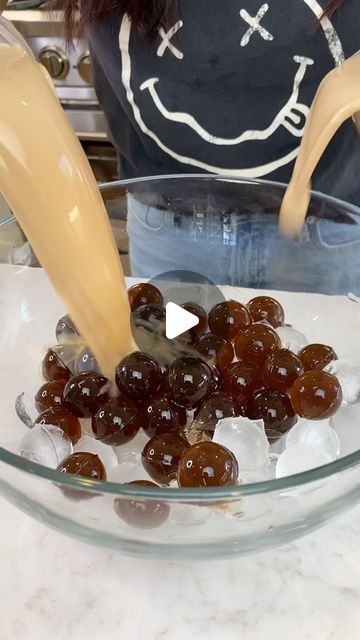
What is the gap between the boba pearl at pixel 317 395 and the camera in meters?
0.58

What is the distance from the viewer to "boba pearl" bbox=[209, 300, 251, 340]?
27.4 inches

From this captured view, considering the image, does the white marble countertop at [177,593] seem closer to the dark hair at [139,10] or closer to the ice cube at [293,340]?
the ice cube at [293,340]

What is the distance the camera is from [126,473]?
55cm

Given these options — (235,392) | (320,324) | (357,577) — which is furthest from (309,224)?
(357,577)

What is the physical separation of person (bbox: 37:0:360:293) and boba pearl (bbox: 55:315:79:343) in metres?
0.16

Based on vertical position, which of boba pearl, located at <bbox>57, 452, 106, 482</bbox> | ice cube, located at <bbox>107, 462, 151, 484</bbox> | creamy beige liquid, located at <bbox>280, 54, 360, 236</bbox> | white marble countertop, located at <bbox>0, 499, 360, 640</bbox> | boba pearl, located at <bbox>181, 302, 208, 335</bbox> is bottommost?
white marble countertop, located at <bbox>0, 499, 360, 640</bbox>

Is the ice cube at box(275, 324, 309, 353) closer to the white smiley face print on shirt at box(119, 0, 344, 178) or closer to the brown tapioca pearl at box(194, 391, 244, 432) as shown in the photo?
the brown tapioca pearl at box(194, 391, 244, 432)

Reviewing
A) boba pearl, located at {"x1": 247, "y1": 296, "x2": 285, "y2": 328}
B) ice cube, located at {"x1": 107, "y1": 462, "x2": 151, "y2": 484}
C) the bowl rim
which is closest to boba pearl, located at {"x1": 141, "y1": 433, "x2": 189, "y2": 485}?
ice cube, located at {"x1": 107, "y1": 462, "x2": 151, "y2": 484}

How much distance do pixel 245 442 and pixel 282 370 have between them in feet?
0.33

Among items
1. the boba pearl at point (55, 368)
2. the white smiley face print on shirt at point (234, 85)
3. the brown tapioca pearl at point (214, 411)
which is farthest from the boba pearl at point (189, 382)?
the white smiley face print on shirt at point (234, 85)

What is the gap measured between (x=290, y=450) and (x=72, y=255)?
0.76 feet

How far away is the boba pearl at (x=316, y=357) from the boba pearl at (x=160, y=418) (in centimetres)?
14

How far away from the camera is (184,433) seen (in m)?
0.61

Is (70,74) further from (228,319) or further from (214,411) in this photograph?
(214,411)
